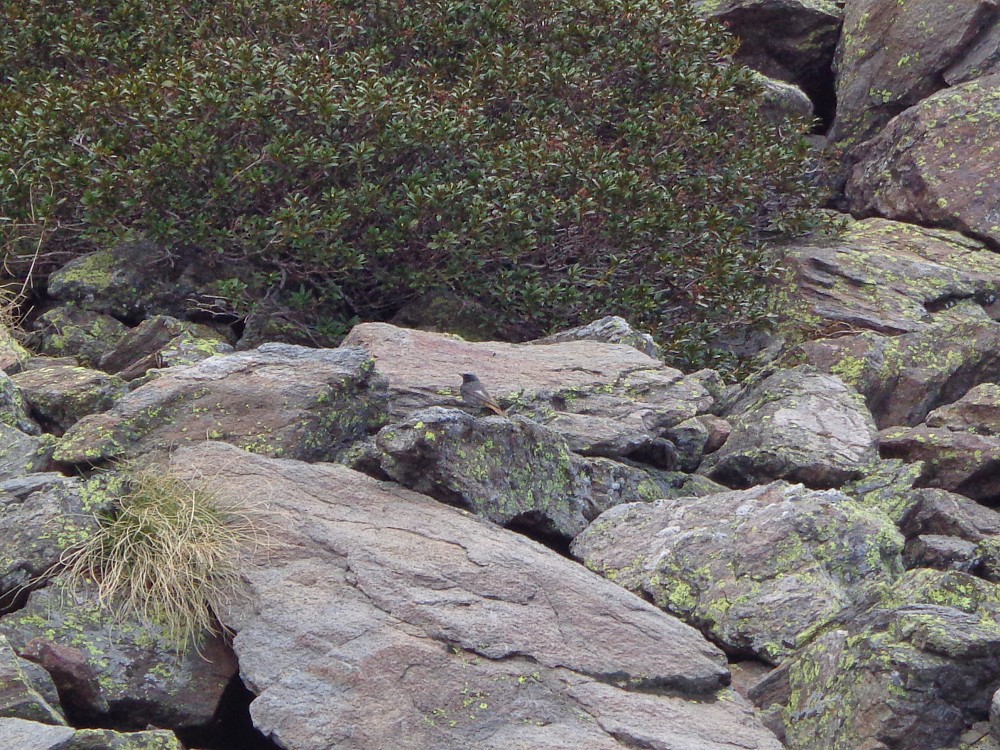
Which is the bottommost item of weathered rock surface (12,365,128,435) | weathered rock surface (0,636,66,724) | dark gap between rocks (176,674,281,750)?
weathered rock surface (12,365,128,435)

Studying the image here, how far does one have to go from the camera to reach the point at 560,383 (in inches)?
388

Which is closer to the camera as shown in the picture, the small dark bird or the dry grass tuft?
the dry grass tuft

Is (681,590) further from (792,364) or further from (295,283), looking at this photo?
(295,283)

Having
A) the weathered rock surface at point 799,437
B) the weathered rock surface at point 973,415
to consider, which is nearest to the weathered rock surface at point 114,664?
the weathered rock surface at point 799,437

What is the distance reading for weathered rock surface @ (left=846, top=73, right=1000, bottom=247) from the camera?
49.7ft

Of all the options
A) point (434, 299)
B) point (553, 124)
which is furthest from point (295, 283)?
point (553, 124)

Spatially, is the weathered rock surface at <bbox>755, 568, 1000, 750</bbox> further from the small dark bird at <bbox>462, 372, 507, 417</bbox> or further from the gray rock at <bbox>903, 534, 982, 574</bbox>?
the small dark bird at <bbox>462, 372, 507, 417</bbox>

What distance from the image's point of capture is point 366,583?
6.49 metres

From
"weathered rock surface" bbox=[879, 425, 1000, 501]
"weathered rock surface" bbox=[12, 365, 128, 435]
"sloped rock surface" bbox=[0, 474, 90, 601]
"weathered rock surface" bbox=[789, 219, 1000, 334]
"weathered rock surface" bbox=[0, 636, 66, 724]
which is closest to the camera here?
"weathered rock surface" bbox=[0, 636, 66, 724]

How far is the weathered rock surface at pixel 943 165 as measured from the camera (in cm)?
1514

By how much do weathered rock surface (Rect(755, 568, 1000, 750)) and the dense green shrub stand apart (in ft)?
22.0

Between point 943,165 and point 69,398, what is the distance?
35.4ft

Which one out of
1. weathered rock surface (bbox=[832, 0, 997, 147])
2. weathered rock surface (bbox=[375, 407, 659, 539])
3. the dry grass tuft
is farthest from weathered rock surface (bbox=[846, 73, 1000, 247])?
the dry grass tuft

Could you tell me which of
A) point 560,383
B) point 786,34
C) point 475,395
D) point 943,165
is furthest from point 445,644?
point 786,34
